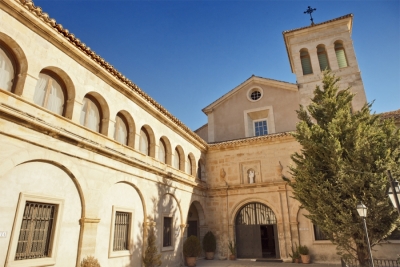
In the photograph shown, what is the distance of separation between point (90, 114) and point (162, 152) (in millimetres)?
4866

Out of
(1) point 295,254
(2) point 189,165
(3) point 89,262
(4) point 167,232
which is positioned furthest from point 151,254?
(1) point 295,254

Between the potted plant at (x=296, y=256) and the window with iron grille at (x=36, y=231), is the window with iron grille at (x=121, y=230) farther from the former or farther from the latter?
the potted plant at (x=296, y=256)

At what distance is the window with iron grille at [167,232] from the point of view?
12.6 metres

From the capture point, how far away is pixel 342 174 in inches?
397

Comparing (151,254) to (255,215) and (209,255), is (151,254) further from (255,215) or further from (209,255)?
(255,215)

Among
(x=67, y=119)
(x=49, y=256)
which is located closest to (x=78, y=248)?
(x=49, y=256)

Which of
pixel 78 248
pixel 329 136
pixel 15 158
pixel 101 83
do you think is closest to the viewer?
pixel 15 158

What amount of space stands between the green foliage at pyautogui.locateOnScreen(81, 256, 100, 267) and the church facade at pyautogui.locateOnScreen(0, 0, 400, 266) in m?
0.16

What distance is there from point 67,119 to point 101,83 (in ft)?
7.82

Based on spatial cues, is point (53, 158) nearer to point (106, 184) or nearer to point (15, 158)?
point (15, 158)

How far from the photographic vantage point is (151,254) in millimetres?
10789

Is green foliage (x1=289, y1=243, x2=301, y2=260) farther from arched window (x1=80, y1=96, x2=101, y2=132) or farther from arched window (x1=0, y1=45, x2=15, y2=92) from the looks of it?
arched window (x1=0, y1=45, x2=15, y2=92)

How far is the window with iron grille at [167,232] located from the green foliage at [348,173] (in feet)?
20.4

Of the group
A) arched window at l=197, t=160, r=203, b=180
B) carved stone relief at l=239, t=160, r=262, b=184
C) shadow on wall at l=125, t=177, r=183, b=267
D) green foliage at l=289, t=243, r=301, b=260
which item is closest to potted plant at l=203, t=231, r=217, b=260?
shadow on wall at l=125, t=177, r=183, b=267
